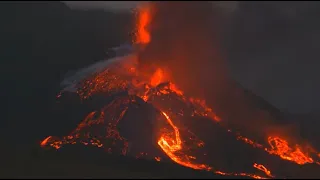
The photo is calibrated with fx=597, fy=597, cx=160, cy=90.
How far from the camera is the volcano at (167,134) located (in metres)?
46.4

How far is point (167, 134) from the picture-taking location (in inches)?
A: 1941

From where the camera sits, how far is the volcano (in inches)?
1827

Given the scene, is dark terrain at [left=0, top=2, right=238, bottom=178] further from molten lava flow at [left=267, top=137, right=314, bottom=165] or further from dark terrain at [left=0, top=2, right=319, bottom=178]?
molten lava flow at [left=267, top=137, right=314, bottom=165]

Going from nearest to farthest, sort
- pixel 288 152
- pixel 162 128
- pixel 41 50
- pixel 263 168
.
A: pixel 263 168, pixel 288 152, pixel 162 128, pixel 41 50

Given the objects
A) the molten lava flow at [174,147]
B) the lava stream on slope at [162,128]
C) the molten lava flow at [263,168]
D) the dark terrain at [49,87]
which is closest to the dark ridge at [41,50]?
the dark terrain at [49,87]

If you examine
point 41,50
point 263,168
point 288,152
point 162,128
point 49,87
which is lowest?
point 263,168

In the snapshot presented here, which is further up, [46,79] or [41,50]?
[41,50]

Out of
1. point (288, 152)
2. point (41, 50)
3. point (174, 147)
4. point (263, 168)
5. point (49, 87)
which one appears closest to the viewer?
point (263, 168)

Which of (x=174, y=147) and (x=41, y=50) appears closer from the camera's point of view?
(x=174, y=147)

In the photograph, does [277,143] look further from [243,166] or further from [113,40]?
[113,40]

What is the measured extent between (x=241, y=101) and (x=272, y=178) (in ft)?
46.2

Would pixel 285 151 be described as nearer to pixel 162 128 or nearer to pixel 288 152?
pixel 288 152

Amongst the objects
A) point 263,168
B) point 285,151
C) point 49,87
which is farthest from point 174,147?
point 49,87

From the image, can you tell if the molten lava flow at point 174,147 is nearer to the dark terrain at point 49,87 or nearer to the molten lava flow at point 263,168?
the dark terrain at point 49,87
